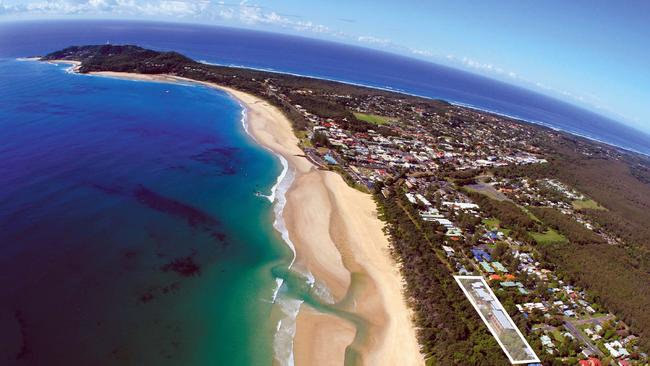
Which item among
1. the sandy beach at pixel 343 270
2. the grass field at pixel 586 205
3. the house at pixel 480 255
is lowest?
the sandy beach at pixel 343 270

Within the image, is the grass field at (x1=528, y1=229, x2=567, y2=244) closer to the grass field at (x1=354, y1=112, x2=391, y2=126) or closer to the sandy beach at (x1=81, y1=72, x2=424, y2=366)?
the sandy beach at (x1=81, y1=72, x2=424, y2=366)

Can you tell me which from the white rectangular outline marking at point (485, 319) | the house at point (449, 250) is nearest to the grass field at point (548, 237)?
the house at point (449, 250)

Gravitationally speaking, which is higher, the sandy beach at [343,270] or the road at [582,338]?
the road at [582,338]

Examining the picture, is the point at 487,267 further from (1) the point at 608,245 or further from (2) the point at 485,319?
(1) the point at 608,245

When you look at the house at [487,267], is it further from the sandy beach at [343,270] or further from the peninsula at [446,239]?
the sandy beach at [343,270]

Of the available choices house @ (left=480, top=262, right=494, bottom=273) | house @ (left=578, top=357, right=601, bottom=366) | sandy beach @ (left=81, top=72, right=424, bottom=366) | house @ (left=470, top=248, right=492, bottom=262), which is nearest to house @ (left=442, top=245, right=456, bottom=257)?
house @ (left=470, top=248, right=492, bottom=262)

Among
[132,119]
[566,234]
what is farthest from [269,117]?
[566,234]
